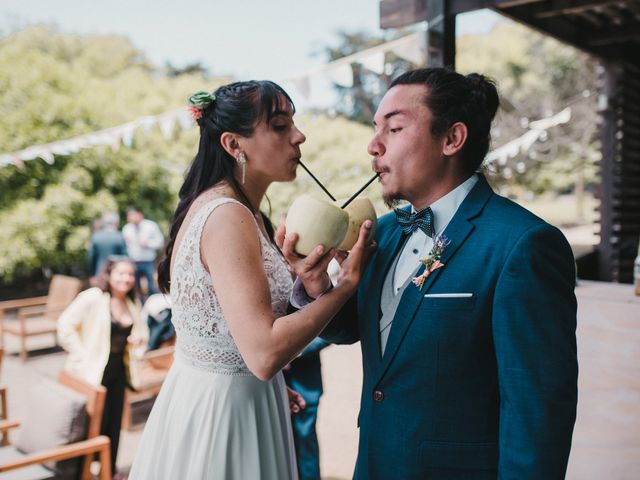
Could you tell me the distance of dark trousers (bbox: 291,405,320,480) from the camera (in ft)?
11.3

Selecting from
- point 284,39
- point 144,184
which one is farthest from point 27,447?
point 284,39

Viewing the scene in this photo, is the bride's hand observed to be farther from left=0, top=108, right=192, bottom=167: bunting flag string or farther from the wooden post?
left=0, top=108, right=192, bottom=167: bunting flag string

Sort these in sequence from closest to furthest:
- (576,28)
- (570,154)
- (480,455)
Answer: (480,455) < (576,28) < (570,154)

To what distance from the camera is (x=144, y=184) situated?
45.2 feet

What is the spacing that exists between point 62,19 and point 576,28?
1759 inches

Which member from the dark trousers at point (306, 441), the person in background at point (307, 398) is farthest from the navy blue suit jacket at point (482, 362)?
the dark trousers at point (306, 441)

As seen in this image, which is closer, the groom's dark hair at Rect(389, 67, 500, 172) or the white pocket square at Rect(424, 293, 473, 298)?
the white pocket square at Rect(424, 293, 473, 298)

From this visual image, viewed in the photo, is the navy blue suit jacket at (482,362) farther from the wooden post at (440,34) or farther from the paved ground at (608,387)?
the wooden post at (440,34)

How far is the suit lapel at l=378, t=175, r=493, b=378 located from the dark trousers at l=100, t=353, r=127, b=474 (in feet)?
10.8

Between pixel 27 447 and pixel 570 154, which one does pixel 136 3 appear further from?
pixel 27 447

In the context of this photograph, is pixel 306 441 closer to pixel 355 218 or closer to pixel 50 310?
pixel 355 218

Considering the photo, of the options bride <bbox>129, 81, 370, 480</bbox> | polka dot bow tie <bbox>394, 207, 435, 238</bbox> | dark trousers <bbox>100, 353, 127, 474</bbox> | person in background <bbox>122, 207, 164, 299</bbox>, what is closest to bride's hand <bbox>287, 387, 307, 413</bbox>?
bride <bbox>129, 81, 370, 480</bbox>

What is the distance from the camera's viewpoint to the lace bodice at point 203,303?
1.91 metres

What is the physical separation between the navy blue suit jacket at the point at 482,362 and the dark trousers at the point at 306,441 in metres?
1.82
